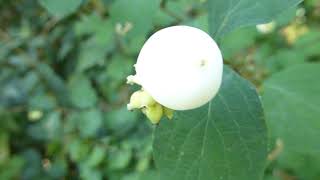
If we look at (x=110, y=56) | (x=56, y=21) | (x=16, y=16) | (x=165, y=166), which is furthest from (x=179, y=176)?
(x=16, y=16)

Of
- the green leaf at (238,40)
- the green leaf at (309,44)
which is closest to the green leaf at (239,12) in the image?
the green leaf at (238,40)

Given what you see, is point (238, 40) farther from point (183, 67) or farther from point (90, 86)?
point (183, 67)

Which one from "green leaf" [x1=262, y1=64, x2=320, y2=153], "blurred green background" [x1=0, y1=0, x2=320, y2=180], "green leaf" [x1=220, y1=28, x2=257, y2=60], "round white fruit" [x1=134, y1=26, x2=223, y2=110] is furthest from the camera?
"blurred green background" [x1=0, y1=0, x2=320, y2=180]

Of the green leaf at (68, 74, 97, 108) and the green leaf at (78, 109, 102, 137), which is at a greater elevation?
the green leaf at (68, 74, 97, 108)

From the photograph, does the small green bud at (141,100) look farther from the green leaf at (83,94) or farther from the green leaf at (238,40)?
the green leaf at (83,94)

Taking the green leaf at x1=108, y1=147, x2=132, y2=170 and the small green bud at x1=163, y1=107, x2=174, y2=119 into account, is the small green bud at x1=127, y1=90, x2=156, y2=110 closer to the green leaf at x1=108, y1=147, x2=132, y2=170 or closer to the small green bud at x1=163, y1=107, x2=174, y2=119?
the small green bud at x1=163, y1=107, x2=174, y2=119

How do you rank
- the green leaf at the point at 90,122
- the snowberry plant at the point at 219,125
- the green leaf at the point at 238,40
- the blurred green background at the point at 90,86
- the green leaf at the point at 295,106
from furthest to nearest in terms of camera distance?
the green leaf at the point at 90,122 < the blurred green background at the point at 90,86 < the green leaf at the point at 238,40 < the green leaf at the point at 295,106 < the snowberry plant at the point at 219,125

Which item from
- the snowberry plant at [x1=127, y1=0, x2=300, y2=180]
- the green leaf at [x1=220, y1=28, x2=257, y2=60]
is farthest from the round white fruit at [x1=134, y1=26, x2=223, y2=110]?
the green leaf at [x1=220, y1=28, x2=257, y2=60]
